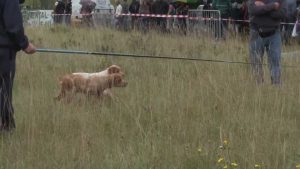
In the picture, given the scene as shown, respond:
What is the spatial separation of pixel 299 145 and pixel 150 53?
6064 millimetres

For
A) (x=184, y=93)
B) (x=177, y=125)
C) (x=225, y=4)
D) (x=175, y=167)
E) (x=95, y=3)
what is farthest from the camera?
(x=95, y=3)

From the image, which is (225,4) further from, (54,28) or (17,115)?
(17,115)

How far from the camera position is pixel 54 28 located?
17641mm

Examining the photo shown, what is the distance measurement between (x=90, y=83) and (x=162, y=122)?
1.45 metres

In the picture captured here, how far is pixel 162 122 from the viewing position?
597 cm

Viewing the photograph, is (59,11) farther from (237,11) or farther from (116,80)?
(116,80)

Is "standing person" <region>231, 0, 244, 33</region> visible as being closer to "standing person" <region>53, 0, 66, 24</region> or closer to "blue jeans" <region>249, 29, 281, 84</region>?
"standing person" <region>53, 0, 66, 24</region>

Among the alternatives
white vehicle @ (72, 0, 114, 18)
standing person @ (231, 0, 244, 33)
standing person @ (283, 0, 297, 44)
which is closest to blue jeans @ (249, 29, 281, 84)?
standing person @ (283, 0, 297, 44)

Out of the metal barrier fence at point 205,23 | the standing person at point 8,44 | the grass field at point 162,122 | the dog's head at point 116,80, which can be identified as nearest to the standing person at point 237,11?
the metal barrier fence at point 205,23

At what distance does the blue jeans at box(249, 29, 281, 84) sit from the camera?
26.6 feet

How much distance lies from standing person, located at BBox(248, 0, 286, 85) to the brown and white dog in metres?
2.04

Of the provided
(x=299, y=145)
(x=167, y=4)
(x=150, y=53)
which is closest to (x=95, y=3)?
(x=167, y=4)

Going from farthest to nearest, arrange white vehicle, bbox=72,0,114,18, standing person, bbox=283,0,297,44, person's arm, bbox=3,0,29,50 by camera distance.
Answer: white vehicle, bbox=72,0,114,18, standing person, bbox=283,0,297,44, person's arm, bbox=3,0,29,50

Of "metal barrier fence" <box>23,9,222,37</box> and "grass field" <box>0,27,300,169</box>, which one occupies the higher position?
"metal barrier fence" <box>23,9,222,37</box>
